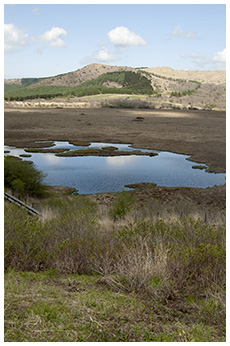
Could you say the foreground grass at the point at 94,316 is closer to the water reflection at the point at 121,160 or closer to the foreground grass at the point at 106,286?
the foreground grass at the point at 106,286

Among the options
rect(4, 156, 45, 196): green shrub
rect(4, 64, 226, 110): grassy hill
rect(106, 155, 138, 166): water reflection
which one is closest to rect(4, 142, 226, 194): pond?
rect(106, 155, 138, 166): water reflection

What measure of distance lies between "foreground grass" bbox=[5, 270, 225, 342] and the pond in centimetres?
1603

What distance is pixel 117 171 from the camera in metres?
27.8

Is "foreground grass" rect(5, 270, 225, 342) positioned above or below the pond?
below

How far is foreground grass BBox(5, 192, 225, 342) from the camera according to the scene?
5.06 meters

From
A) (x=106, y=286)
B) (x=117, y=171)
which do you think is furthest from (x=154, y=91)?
(x=106, y=286)

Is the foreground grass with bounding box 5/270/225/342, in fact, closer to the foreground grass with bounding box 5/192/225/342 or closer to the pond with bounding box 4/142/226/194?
the foreground grass with bounding box 5/192/225/342

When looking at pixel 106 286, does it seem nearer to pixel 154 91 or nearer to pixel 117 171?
pixel 117 171

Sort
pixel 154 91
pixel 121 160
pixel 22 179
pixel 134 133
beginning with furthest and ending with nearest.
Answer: pixel 154 91 < pixel 134 133 < pixel 121 160 < pixel 22 179

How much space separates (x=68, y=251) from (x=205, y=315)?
3.11 meters

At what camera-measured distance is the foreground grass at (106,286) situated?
5.06 metres

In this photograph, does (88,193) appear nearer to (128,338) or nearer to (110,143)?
(128,338)

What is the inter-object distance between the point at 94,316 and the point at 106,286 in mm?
1440
